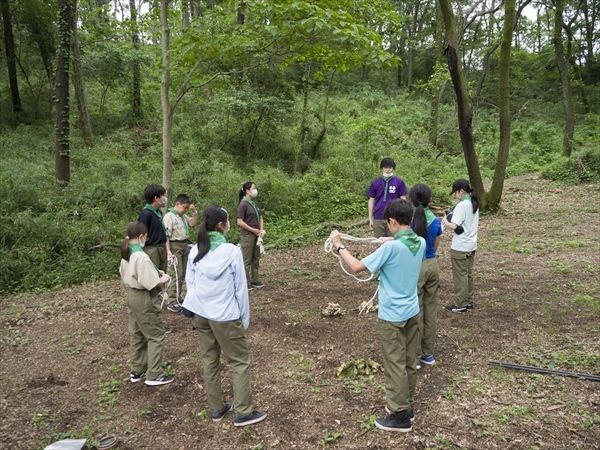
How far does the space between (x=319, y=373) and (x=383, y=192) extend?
11.2 ft

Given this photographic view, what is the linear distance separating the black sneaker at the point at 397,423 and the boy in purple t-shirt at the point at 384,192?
12.1ft

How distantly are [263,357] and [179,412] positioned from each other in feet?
4.04

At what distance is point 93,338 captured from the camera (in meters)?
5.83

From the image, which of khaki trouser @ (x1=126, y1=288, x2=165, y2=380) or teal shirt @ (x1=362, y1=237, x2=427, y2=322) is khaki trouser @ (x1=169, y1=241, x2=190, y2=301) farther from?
teal shirt @ (x1=362, y1=237, x2=427, y2=322)

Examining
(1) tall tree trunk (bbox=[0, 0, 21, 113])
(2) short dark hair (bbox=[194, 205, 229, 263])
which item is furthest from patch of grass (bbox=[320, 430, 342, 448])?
(1) tall tree trunk (bbox=[0, 0, 21, 113])

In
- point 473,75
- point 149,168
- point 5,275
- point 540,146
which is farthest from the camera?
point 473,75

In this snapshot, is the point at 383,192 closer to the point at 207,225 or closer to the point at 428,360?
the point at 428,360

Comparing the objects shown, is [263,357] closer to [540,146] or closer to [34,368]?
[34,368]

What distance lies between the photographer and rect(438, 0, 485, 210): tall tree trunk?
10820mm

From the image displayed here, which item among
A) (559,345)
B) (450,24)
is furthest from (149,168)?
(559,345)

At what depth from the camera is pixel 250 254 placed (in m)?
7.29

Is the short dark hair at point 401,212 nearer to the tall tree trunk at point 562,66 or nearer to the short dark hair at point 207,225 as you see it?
the short dark hair at point 207,225

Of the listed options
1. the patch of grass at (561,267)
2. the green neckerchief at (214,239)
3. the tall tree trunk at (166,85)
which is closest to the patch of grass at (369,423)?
the green neckerchief at (214,239)

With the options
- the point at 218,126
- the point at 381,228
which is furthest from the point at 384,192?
the point at 218,126
